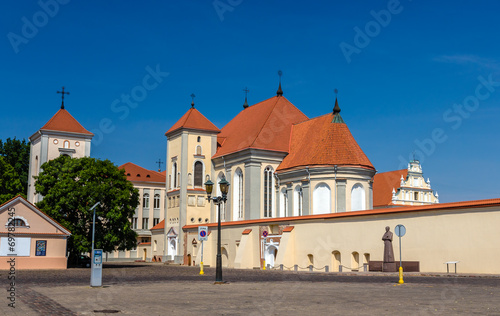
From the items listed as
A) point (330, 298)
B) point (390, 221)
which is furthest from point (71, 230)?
point (330, 298)

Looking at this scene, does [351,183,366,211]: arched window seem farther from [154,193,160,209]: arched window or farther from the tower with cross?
[154,193,160,209]: arched window

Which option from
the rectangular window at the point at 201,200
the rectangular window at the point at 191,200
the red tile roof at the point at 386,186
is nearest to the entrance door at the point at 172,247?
the rectangular window at the point at 191,200

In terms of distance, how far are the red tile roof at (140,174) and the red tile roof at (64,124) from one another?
17.7 metres

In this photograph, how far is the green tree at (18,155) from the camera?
6519 centimetres

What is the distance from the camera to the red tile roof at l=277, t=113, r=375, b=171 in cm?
5025

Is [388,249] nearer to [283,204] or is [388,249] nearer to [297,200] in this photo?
[297,200]

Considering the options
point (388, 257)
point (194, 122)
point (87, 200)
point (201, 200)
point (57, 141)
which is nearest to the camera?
point (388, 257)

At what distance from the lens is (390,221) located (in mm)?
32750

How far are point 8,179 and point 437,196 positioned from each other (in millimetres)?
55781

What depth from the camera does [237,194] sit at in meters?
56.7

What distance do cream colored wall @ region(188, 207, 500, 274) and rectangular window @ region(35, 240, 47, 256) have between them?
1566 centimetres

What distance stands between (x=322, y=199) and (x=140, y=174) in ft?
131

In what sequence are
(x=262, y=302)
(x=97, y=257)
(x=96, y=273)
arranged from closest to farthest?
(x=262, y=302) → (x=96, y=273) → (x=97, y=257)

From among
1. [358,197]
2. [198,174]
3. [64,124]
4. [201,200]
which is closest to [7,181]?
[64,124]
